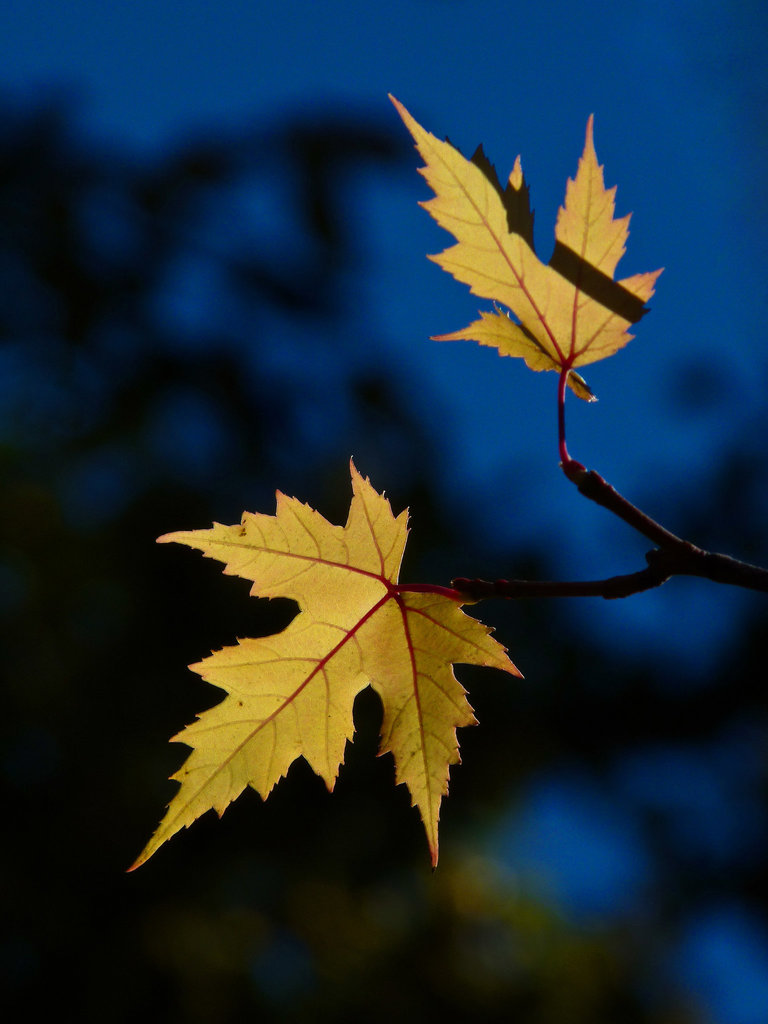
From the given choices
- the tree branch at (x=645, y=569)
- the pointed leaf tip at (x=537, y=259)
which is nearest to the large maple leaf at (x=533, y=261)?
the pointed leaf tip at (x=537, y=259)

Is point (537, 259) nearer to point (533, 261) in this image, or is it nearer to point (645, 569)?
point (533, 261)

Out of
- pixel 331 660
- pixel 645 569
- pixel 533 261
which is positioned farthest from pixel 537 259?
pixel 331 660

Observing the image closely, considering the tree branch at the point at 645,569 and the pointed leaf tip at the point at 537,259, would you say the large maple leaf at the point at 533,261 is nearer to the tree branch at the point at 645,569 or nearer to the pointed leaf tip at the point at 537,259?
the pointed leaf tip at the point at 537,259

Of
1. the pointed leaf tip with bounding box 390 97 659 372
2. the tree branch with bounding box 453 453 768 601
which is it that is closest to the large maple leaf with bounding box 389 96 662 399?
the pointed leaf tip with bounding box 390 97 659 372

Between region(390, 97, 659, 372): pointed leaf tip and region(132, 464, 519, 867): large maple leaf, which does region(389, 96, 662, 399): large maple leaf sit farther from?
region(132, 464, 519, 867): large maple leaf

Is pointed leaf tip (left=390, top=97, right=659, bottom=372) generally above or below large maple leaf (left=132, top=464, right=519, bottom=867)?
above

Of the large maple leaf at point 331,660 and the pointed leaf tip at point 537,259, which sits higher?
the pointed leaf tip at point 537,259

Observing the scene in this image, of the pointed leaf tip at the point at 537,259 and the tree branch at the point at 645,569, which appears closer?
the tree branch at the point at 645,569
